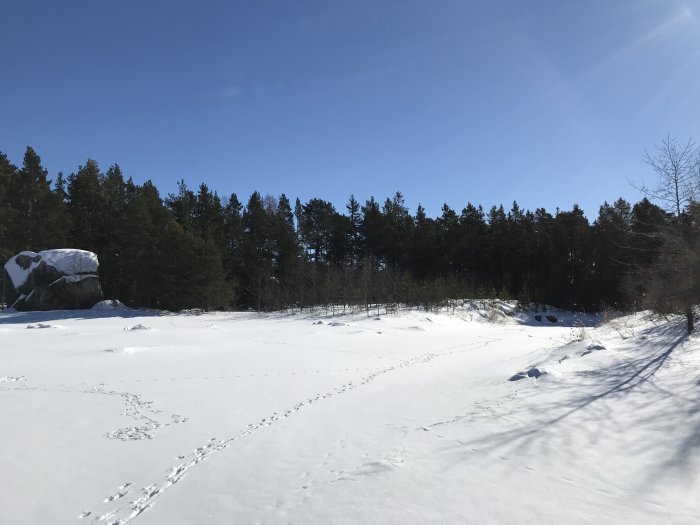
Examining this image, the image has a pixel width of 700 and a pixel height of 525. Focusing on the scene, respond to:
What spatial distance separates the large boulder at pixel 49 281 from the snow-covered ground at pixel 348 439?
1734 centimetres

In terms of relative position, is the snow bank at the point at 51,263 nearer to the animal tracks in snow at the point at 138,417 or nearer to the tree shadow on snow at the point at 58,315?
the tree shadow on snow at the point at 58,315

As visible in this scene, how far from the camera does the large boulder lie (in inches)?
1022

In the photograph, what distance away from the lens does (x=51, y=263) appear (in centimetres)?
2606

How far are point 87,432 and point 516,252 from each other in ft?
154

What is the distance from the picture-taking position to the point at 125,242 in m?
31.9

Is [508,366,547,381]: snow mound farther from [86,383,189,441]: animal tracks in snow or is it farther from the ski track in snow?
[86,383,189,441]: animal tracks in snow

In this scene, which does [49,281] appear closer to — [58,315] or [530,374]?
[58,315]

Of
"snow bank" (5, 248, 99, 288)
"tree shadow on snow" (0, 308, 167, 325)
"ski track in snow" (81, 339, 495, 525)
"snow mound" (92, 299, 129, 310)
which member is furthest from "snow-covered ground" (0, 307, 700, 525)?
"snow bank" (5, 248, 99, 288)

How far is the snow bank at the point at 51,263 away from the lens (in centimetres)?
2617

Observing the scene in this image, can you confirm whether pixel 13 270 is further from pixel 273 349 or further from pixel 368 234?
pixel 368 234

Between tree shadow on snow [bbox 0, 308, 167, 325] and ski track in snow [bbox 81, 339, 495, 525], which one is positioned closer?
ski track in snow [bbox 81, 339, 495, 525]

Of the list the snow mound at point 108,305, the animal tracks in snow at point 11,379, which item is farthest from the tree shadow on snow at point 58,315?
the animal tracks in snow at point 11,379

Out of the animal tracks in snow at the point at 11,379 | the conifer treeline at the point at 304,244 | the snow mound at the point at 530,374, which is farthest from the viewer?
the conifer treeline at the point at 304,244

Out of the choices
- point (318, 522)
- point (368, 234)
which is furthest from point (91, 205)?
point (318, 522)
